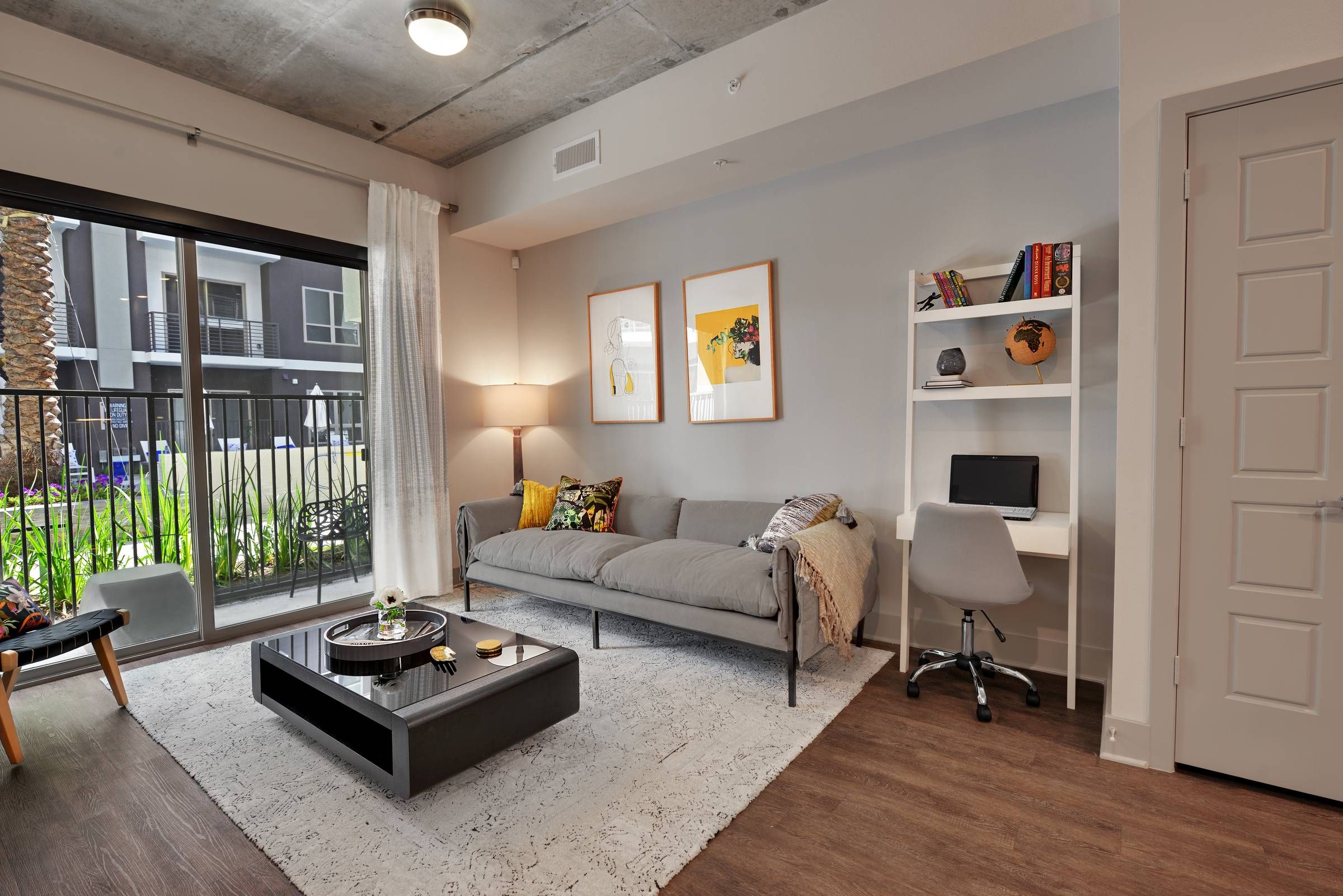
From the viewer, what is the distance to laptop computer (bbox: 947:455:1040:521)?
299 cm

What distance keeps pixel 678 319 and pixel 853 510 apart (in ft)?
5.67

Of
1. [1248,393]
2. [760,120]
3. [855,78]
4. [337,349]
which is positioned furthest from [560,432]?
[1248,393]

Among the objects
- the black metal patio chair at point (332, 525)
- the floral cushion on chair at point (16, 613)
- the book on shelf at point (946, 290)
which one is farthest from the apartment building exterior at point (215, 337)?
the book on shelf at point (946, 290)

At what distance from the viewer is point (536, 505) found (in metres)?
4.43

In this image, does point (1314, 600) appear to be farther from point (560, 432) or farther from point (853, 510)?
point (560, 432)

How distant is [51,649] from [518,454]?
2.99 m

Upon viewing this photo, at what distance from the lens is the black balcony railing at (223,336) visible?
11.8 feet

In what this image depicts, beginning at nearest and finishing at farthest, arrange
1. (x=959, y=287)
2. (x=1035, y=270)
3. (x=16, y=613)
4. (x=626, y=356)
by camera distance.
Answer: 1. (x=16, y=613)
2. (x=1035, y=270)
3. (x=959, y=287)
4. (x=626, y=356)

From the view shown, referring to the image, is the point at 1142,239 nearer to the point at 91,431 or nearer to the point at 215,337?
the point at 215,337

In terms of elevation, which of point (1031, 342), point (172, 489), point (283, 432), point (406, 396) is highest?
point (1031, 342)

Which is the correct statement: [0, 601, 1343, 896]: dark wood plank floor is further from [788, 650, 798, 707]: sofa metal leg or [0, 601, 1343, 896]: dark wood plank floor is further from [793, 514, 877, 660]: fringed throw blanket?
[793, 514, 877, 660]: fringed throw blanket

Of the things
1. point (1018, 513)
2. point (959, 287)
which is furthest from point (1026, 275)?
point (1018, 513)

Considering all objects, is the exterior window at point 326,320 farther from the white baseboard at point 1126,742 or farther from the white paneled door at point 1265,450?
the white baseboard at point 1126,742

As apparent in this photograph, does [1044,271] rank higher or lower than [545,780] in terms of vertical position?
higher
